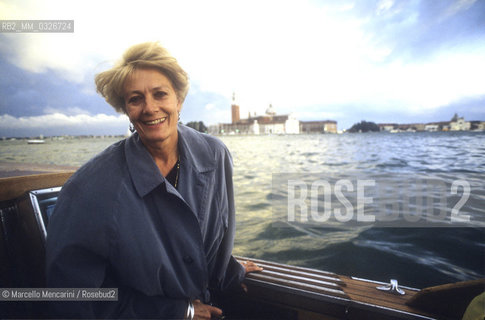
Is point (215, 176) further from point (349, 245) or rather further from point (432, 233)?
point (432, 233)

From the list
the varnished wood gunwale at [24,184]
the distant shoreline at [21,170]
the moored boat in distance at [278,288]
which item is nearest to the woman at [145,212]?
the moored boat in distance at [278,288]

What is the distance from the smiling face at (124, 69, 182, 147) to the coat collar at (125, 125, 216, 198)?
0.07 m

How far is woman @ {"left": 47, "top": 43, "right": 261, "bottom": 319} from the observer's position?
0.93 metres

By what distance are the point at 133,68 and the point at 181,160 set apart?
1.58 feet

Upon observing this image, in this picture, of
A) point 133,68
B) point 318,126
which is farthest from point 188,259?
point 318,126

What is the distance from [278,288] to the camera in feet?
5.06

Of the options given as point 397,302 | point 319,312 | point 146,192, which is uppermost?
point 146,192

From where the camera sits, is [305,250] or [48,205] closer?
[48,205]

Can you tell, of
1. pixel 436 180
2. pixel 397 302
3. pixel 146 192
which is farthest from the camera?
pixel 436 180

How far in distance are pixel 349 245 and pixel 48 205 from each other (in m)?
3.23

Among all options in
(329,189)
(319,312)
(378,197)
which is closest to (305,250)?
(319,312)

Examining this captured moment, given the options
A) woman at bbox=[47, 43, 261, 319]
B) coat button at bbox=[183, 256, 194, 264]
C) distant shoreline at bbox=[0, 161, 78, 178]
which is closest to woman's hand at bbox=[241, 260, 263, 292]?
woman at bbox=[47, 43, 261, 319]

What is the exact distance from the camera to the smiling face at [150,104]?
1.22 metres

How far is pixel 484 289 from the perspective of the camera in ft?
3.55
